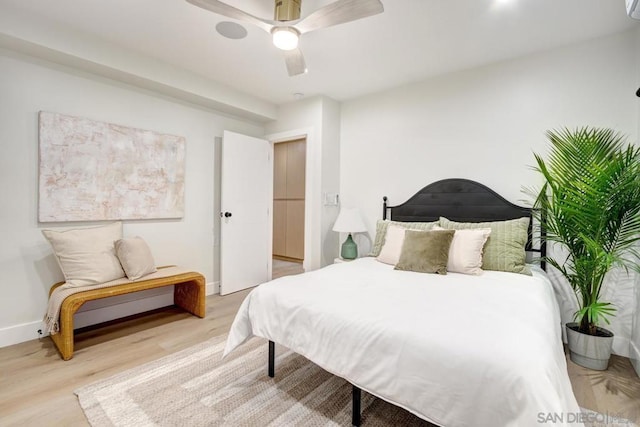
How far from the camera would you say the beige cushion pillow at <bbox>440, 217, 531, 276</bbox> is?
7.83 ft

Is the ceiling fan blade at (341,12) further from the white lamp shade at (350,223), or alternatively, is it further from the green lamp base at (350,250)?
the green lamp base at (350,250)

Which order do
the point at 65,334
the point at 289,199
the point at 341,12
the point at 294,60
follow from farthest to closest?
1. the point at 289,199
2. the point at 294,60
3. the point at 65,334
4. the point at 341,12

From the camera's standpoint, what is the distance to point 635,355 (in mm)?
2197

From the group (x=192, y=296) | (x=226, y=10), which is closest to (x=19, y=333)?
(x=192, y=296)

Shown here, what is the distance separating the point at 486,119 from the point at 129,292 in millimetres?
3651

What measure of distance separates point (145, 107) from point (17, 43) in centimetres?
102

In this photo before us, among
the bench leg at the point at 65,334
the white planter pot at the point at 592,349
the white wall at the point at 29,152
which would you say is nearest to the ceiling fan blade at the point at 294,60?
the white wall at the point at 29,152

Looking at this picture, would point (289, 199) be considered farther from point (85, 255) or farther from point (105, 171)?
point (85, 255)

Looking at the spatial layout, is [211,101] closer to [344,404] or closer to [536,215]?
[344,404]

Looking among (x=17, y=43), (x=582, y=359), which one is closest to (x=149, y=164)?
(x=17, y=43)

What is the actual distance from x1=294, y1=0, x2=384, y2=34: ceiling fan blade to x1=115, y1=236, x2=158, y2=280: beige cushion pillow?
7.56 ft

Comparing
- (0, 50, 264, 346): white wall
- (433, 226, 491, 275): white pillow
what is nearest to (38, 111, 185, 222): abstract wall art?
(0, 50, 264, 346): white wall

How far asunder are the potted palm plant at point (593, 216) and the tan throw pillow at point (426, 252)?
0.80 meters

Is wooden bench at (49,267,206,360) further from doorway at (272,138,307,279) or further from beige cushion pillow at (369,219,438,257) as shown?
doorway at (272,138,307,279)
